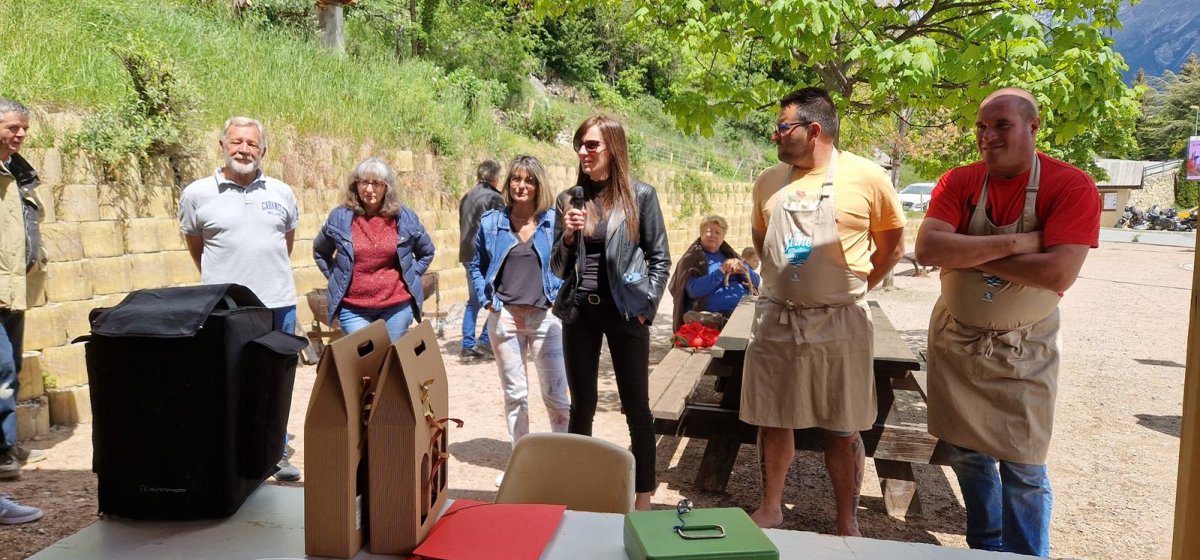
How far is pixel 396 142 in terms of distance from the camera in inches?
424

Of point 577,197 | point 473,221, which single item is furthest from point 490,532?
point 473,221

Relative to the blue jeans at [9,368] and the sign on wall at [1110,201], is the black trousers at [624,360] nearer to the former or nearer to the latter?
the blue jeans at [9,368]

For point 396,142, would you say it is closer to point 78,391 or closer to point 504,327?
point 78,391

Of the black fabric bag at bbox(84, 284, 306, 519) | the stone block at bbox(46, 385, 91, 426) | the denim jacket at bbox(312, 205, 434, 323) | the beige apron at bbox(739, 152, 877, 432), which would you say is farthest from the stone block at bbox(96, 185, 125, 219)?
the beige apron at bbox(739, 152, 877, 432)

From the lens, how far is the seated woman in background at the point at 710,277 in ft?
21.3

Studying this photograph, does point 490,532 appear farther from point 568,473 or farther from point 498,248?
point 498,248

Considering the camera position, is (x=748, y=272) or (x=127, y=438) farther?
(x=748, y=272)

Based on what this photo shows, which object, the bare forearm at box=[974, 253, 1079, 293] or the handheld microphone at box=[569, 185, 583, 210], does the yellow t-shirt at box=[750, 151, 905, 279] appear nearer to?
the bare forearm at box=[974, 253, 1079, 293]

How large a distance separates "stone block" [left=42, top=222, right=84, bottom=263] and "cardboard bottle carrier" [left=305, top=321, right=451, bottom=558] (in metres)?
5.19

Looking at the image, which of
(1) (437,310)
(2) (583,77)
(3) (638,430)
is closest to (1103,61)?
(3) (638,430)

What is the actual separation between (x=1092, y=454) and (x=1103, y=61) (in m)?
2.62

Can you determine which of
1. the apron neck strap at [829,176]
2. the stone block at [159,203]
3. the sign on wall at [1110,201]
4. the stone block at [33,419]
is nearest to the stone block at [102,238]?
the stone block at [159,203]

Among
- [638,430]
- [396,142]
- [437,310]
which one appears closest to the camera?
[638,430]

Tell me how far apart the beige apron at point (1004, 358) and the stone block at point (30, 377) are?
5567 millimetres
